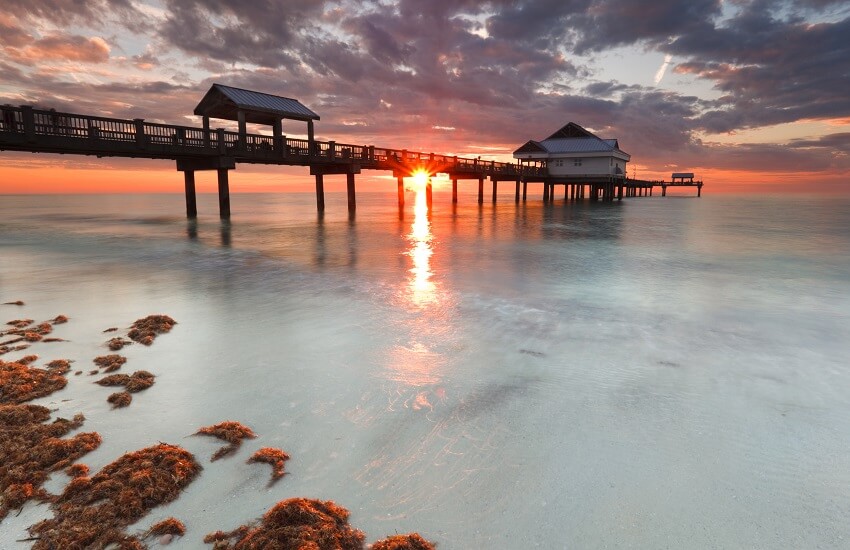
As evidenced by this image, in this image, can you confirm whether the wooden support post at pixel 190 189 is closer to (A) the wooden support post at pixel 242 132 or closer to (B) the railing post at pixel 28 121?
(A) the wooden support post at pixel 242 132

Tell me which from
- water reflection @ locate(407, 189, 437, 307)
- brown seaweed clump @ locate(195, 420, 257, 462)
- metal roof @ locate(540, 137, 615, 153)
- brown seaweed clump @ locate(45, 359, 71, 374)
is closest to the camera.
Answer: brown seaweed clump @ locate(195, 420, 257, 462)

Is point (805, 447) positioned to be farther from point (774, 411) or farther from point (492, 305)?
point (492, 305)

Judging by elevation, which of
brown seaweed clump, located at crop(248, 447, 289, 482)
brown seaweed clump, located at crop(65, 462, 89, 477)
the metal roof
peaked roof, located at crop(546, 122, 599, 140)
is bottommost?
brown seaweed clump, located at crop(248, 447, 289, 482)

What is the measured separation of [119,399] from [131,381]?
21.9 inches

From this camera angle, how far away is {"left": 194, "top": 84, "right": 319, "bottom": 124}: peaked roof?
94.3ft

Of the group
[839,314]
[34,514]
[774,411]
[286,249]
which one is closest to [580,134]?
[286,249]

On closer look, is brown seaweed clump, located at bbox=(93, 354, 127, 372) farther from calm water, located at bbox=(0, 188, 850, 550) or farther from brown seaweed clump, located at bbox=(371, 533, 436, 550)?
brown seaweed clump, located at bbox=(371, 533, 436, 550)

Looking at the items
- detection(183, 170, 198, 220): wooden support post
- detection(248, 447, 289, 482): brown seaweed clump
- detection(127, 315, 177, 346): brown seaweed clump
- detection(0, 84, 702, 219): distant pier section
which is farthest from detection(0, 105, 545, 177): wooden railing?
detection(248, 447, 289, 482): brown seaweed clump

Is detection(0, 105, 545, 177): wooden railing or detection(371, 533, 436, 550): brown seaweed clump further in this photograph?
detection(0, 105, 545, 177): wooden railing

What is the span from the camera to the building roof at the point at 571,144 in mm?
59519

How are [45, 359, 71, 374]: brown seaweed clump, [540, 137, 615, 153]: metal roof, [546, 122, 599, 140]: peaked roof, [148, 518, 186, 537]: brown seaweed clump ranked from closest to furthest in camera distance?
[148, 518, 186, 537]: brown seaweed clump < [45, 359, 71, 374]: brown seaweed clump < [540, 137, 615, 153]: metal roof < [546, 122, 599, 140]: peaked roof

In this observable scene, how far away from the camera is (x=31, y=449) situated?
4250mm

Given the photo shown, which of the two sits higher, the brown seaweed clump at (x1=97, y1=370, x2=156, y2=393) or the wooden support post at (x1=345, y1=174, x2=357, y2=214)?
the wooden support post at (x1=345, y1=174, x2=357, y2=214)

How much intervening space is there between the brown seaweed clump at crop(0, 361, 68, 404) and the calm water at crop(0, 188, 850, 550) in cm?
25
